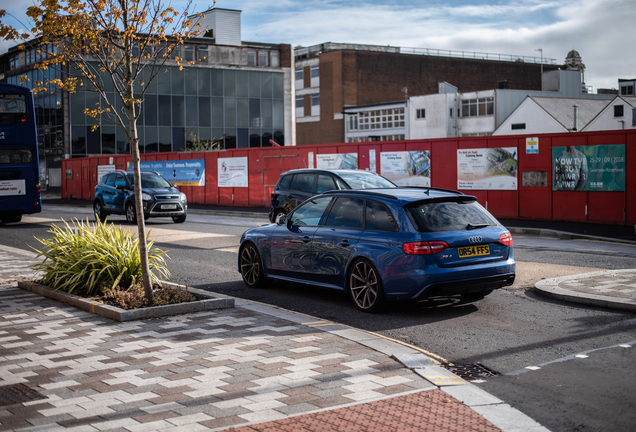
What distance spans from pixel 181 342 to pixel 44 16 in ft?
13.9

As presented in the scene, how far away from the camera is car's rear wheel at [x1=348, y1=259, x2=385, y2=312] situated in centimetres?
775

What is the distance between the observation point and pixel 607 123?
63938 mm

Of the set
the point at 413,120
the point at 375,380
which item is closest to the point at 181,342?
the point at 375,380

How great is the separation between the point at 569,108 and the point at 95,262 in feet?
219

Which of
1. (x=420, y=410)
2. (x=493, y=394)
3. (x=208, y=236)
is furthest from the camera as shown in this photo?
(x=208, y=236)

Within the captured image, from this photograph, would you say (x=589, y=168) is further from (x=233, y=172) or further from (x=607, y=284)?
(x=233, y=172)

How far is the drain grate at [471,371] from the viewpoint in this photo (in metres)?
5.35

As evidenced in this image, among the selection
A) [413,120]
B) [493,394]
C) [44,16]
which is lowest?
[493,394]

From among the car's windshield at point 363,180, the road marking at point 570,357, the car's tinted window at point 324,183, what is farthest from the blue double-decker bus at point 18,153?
the road marking at point 570,357

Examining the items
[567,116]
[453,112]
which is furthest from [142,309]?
[453,112]

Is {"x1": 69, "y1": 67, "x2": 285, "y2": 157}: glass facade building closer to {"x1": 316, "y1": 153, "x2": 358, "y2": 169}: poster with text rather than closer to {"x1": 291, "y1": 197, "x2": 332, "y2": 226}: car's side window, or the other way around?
{"x1": 316, "y1": 153, "x2": 358, "y2": 169}: poster with text

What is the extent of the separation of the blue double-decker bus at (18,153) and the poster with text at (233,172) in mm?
10790

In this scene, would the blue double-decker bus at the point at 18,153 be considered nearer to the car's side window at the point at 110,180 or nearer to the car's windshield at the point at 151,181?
the car's side window at the point at 110,180

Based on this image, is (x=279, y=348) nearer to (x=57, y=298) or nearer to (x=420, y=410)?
(x=420, y=410)
